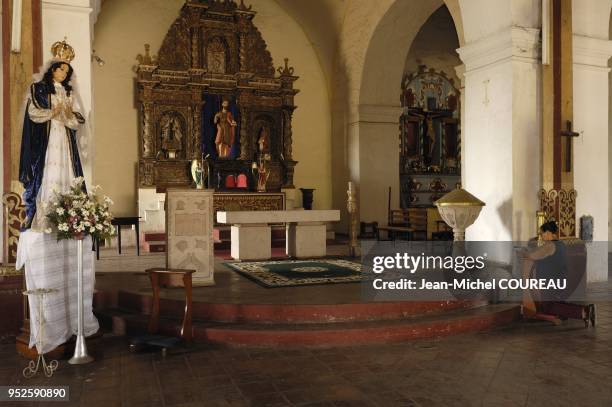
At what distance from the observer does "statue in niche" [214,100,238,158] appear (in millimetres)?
13508

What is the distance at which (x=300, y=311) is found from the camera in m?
5.66

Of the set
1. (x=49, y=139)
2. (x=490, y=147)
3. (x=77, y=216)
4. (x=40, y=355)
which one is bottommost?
(x=40, y=355)

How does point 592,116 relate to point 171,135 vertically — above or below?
below

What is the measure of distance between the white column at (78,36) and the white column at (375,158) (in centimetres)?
799

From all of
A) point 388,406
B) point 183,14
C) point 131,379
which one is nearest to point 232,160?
point 183,14

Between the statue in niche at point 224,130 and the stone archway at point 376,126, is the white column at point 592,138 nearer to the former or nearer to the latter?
the stone archway at point 376,126

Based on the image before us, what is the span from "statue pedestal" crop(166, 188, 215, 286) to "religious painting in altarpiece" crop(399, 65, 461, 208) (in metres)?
9.00

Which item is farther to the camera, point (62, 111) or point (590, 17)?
point (590, 17)

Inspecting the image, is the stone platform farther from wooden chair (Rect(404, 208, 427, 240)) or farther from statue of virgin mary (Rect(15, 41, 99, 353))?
wooden chair (Rect(404, 208, 427, 240))

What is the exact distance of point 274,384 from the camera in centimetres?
417

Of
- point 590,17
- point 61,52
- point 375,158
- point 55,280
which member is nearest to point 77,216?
point 55,280

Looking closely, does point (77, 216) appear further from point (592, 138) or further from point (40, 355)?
point (592, 138)

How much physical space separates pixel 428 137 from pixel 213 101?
614 centimetres

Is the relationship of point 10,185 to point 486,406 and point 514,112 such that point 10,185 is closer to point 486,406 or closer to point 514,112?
point 486,406
